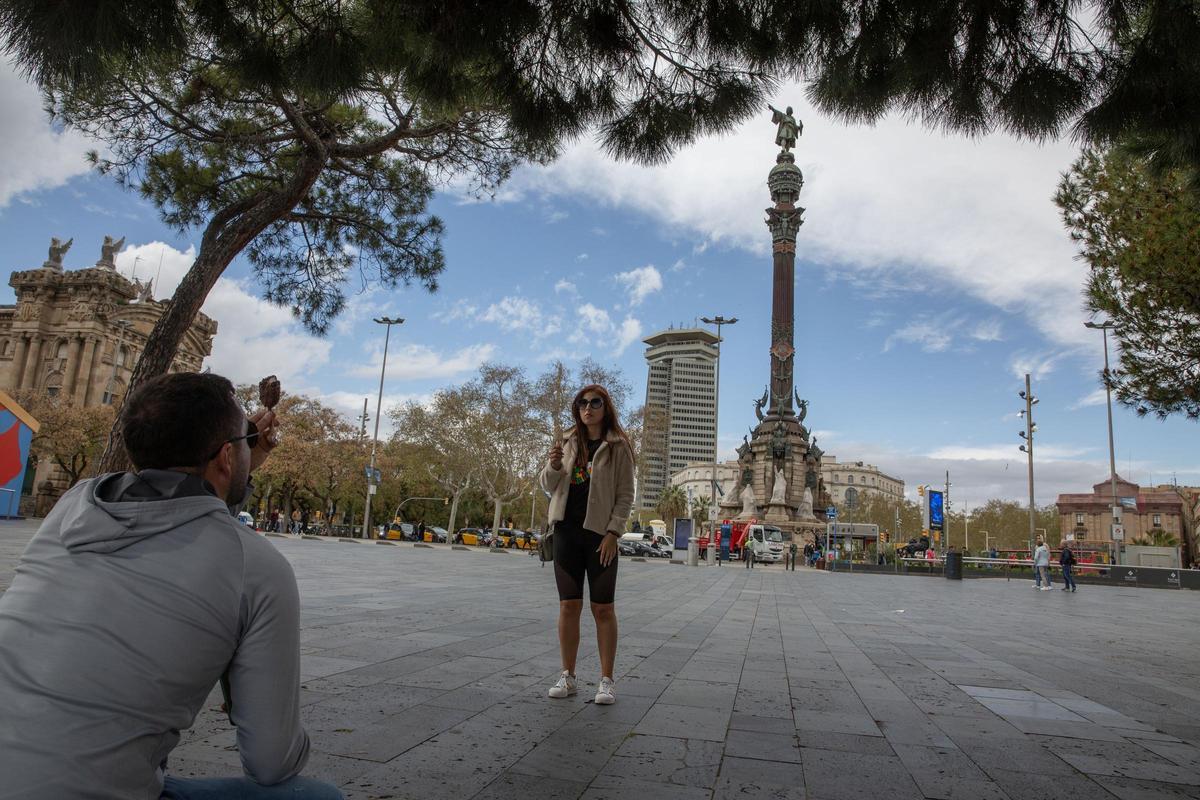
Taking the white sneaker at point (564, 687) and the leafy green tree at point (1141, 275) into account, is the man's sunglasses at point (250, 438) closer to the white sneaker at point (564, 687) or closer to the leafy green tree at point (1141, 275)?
the white sneaker at point (564, 687)

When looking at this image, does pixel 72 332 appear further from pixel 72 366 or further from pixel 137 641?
pixel 137 641

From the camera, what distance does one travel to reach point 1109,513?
65.4m

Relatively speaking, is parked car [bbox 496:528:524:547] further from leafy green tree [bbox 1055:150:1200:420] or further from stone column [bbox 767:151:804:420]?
leafy green tree [bbox 1055:150:1200:420]

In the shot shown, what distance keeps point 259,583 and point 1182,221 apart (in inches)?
413

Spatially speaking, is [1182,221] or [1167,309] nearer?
[1182,221]

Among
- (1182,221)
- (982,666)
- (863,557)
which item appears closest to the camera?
(982,666)

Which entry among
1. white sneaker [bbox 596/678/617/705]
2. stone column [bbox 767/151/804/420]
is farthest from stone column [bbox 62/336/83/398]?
white sneaker [bbox 596/678/617/705]

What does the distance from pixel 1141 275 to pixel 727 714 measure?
28.4ft

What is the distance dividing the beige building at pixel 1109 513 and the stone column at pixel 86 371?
7613 cm

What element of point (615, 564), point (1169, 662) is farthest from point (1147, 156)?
point (1169, 662)

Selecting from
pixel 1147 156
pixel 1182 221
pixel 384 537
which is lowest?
pixel 384 537

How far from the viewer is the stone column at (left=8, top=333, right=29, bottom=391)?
50750mm

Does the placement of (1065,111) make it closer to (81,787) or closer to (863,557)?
(81,787)

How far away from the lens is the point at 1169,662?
7.41 m
